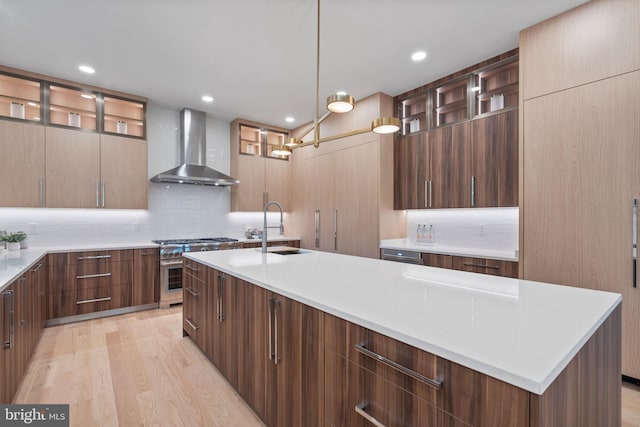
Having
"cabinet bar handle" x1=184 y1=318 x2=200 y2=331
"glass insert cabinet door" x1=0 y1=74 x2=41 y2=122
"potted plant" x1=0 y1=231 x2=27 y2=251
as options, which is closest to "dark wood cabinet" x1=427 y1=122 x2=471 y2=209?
"cabinet bar handle" x1=184 y1=318 x2=200 y2=331

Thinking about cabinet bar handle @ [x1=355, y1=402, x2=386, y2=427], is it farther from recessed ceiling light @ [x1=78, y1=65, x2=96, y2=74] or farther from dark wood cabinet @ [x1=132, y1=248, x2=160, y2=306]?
recessed ceiling light @ [x1=78, y1=65, x2=96, y2=74]

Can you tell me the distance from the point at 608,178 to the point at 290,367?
254cm

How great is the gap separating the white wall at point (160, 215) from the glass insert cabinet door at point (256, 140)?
0.28 meters

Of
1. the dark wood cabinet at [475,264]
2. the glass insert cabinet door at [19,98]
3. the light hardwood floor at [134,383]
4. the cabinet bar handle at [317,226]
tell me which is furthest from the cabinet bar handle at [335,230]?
the glass insert cabinet door at [19,98]

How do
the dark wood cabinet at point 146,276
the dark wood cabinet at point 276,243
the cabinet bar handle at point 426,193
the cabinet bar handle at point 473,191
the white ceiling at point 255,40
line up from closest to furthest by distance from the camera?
the white ceiling at point 255,40
the cabinet bar handle at point 473,191
the cabinet bar handle at point 426,193
the dark wood cabinet at point 146,276
the dark wood cabinet at point 276,243

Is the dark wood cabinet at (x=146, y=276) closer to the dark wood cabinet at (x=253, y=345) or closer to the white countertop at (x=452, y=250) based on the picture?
the dark wood cabinet at (x=253, y=345)

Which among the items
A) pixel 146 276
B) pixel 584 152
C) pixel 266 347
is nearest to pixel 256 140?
pixel 146 276

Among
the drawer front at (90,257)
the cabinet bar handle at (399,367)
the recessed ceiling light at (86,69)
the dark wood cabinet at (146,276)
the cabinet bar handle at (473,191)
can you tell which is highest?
the recessed ceiling light at (86,69)

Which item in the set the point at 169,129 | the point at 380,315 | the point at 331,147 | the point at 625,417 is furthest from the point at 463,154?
the point at 169,129

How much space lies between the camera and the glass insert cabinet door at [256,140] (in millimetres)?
5105

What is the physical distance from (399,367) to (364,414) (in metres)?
0.26

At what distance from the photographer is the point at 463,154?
10.8 ft

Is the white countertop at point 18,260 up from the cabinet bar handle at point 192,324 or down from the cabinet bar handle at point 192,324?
up

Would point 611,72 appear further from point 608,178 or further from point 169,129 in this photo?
point 169,129
